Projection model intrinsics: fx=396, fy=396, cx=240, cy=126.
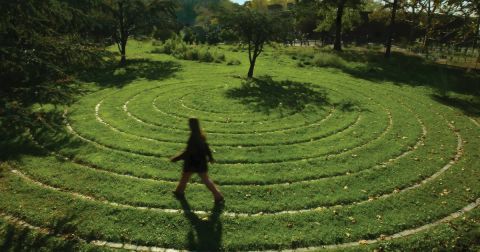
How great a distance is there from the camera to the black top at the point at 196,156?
31.0ft

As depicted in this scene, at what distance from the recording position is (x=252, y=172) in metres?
11.5

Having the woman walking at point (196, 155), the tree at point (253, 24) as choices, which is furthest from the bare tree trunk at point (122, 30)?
the woman walking at point (196, 155)

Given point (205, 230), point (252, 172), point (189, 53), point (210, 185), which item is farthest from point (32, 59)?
point (189, 53)

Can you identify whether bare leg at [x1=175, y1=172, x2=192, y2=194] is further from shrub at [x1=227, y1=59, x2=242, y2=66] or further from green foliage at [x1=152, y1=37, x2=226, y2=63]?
green foliage at [x1=152, y1=37, x2=226, y2=63]

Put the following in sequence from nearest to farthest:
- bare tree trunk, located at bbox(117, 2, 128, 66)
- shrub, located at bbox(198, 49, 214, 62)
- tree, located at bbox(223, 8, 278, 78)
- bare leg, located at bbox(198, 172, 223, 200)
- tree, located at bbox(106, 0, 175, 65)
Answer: bare leg, located at bbox(198, 172, 223, 200) → tree, located at bbox(223, 8, 278, 78) → bare tree trunk, located at bbox(117, 2, 128, 66) → tree, located at bbox(106, 0, 175, 65) → shrub, located at bbox(198, 49, 214, 62)

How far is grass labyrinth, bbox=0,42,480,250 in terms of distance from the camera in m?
8.77

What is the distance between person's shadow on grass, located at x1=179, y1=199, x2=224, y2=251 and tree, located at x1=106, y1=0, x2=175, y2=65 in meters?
23.5

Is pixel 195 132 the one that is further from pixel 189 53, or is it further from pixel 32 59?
pixel 189 53

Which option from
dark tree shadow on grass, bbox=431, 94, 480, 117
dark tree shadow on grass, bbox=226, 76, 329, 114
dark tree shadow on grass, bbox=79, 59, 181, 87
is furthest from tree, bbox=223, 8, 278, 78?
dark tree shadow on grass, bbox=431, 94, 480, 117

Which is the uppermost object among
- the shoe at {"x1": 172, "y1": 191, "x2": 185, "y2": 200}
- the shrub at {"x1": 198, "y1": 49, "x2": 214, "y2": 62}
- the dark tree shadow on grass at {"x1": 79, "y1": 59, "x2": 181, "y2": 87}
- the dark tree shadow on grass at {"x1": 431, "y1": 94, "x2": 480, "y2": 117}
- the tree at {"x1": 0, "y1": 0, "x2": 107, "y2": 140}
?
the tree at {"x1": 0, "y1": 0, "x2": 107, "y2": 140}

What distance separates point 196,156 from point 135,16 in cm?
2594

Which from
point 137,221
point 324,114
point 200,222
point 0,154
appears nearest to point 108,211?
point 137,221

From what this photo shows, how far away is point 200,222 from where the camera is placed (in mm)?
8977

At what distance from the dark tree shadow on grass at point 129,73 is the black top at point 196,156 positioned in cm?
1398
